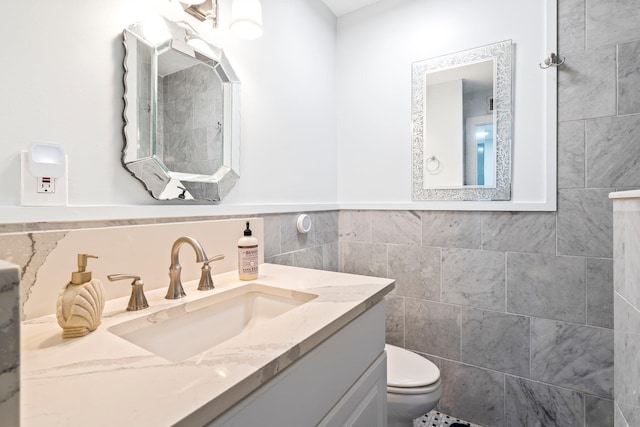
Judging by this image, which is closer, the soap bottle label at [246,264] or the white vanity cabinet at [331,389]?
the white vanity cabinet at [331,389]

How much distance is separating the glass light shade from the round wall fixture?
0.85 meters

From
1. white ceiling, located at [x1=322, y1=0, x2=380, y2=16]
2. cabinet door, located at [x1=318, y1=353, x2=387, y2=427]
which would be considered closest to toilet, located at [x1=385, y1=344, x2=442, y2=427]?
cabinet door, located at [x1=318, y1=353, x2=387, y2=427]

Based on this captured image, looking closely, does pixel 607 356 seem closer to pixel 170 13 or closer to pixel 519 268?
pixel 519 268

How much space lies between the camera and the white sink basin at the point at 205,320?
0.75 meters

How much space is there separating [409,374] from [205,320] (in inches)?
36.5

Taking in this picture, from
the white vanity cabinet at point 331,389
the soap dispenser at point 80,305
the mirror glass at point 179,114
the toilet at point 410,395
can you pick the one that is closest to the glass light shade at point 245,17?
the mirror glass at point 179,114

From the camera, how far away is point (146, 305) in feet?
2.66

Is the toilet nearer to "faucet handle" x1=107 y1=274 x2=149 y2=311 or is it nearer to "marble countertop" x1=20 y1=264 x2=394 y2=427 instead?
"marble countertop" x1=20 y1=264 x2=394 y2=427

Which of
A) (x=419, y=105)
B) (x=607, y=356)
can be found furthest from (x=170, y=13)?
(x=607, y=356)

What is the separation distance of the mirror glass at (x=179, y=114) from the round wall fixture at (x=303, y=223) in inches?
17.8

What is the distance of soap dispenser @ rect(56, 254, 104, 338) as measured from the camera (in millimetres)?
617

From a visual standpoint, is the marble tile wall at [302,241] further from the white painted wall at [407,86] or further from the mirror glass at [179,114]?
the mirror glass at [179,114]

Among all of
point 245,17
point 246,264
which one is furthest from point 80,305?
point 245,17

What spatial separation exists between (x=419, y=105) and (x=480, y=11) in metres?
0.52
